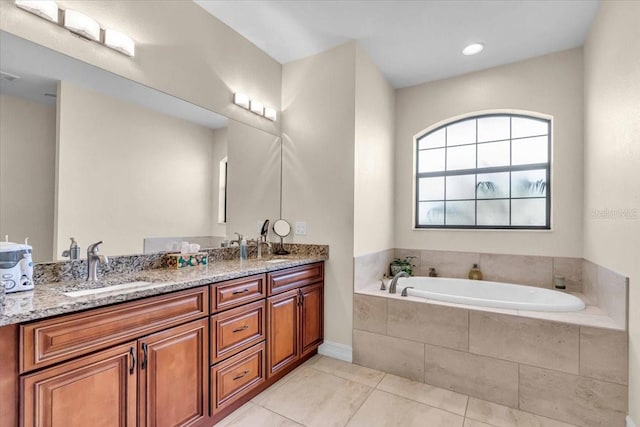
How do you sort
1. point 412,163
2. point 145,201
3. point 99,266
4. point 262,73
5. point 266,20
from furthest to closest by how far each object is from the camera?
point 412,163 → point 262,73 → point 266,20 → point 145,201 → point 99,266

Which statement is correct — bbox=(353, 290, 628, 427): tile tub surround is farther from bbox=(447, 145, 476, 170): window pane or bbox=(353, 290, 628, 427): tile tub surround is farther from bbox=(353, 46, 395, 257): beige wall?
bbox=(447, 145, 476, 170): window pane

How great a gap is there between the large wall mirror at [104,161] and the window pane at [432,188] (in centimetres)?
211

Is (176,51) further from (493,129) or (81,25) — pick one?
(493,129)

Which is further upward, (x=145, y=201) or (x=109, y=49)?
(x=109, y=49)

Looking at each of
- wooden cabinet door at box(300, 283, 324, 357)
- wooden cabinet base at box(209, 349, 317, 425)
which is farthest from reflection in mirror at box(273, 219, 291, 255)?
wooden cabinet base at box(209, 349, 317, 425)

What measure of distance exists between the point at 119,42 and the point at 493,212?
343 centimetres

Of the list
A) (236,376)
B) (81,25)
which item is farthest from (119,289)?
(81,25)

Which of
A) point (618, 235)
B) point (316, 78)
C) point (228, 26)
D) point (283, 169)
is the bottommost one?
point (618, 235)

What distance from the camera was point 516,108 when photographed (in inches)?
118

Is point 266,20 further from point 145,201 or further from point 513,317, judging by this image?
point 513,317

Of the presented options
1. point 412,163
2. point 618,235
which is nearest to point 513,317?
point 618,235

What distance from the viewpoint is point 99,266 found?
5.74 feet

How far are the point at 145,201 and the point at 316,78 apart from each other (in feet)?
6.16

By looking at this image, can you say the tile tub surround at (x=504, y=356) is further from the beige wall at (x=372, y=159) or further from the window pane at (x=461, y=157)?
the window pane at (x=461, y=157)
